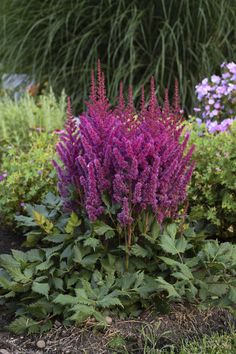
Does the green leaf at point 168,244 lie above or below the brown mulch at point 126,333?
above

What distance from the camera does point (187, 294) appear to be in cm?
270

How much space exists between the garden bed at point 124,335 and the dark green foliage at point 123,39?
13.0 feet

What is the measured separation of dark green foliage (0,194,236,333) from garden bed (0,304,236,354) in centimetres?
5

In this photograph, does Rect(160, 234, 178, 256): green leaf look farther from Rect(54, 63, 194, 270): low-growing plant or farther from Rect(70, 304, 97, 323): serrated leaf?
Rect(70, 304, 97, 323): serrated leaf

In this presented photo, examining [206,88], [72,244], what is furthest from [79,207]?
[206,88]

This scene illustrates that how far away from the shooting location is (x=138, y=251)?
2.69 metres

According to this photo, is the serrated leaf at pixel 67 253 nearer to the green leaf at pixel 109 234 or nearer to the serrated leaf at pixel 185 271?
the green leaf at pixel 109 234

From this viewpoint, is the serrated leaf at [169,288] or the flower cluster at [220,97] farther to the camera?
the flower cluster at [220,97]

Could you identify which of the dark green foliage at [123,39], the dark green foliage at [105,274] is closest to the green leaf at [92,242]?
the dark green foliage at [105,274]

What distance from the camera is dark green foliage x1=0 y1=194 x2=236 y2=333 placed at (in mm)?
2615

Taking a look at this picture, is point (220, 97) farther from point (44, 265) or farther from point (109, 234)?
point (44, 265)

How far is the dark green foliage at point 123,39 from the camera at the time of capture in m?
6.61

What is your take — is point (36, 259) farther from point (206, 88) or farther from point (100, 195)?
point (206, 88)

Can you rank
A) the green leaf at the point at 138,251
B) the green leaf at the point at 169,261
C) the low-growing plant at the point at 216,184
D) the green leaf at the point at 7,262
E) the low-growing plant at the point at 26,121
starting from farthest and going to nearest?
the low-growing plant at the point at 26,121, the low-growing plant at the point at 216,184, the green leaf at the point at 7,262, the green leaf at the point at 138,251, the green leaf at the point at 169,261
